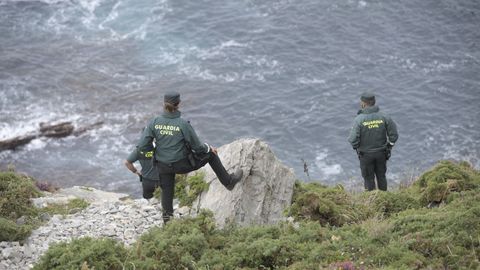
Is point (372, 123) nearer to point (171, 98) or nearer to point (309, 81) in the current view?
point (171, 98)

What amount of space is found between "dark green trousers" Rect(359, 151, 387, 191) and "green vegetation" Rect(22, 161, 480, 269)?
2.70m

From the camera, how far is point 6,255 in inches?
439

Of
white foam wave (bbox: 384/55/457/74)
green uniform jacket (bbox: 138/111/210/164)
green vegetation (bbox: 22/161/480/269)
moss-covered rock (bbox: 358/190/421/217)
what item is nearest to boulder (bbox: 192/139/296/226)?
green vegetation (bbox: 22/161/480/269)

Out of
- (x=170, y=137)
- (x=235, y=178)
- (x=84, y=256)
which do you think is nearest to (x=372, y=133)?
(x=235, y=178)

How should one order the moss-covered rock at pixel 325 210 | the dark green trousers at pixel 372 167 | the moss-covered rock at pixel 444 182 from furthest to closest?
the dark green trousers at pixel 372 167
the moss-covered rock at pixel 444 182
the moss-covered rock at pixel 325 210

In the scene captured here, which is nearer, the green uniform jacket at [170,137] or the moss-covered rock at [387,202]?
the green uniform jacket at [170,137]

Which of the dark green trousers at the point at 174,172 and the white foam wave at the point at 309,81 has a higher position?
the dark green trousers at the point at 174,172

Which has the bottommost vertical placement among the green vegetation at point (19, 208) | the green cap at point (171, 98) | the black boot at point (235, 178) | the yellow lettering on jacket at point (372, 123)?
the green vegetation at point (19, 208)

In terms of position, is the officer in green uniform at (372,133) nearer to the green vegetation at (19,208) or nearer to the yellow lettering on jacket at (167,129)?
the yellow lettering on jacket at (167,129)

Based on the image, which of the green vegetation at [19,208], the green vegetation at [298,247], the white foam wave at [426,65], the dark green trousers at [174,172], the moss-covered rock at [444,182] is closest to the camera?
the green vegetation at [298,247]

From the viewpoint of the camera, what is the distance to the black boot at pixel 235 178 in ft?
40.6

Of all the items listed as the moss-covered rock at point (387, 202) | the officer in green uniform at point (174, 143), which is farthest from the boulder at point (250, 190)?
the moss-covered rock at point (387, 202)

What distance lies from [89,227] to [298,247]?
4.45 metres

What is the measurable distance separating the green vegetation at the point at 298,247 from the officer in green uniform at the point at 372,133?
2.70m
